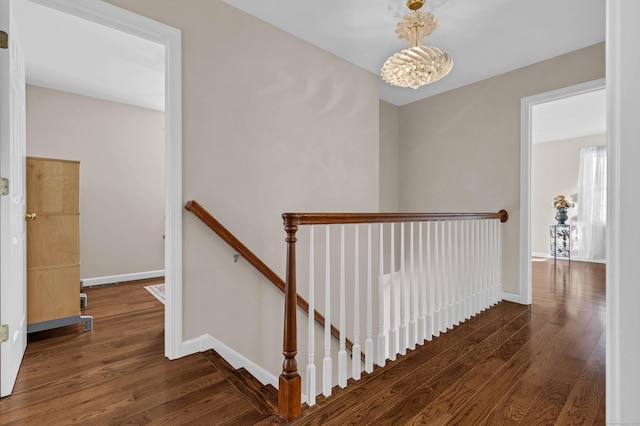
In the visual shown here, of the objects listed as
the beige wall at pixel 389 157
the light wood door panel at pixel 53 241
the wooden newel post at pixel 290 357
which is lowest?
the wooden newel post at pixel 290 357

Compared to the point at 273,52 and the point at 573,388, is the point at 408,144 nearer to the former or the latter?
the point at 273,52

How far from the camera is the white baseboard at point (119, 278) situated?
3.80m

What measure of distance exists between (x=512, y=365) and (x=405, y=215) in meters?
1.10

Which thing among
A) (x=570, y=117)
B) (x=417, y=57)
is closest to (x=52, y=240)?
(x=417, y=57)

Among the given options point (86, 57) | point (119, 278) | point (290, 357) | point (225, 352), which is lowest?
point (225, 352)

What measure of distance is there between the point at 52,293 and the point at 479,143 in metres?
4.17

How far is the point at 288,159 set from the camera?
2.71 metres

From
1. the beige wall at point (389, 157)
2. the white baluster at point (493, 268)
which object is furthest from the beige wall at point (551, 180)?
the white baluster at point (493, 268)

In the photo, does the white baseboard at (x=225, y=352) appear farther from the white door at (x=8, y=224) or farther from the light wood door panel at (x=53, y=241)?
the light wood door panel at (x=53, y=241)

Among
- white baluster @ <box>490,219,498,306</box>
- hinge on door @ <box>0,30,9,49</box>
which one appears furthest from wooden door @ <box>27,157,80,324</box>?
white baluster @ <box>490,219,498,306</box>

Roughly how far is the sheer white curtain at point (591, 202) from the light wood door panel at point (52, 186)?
7.78 m

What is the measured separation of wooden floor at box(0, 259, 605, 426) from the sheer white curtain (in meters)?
4.46

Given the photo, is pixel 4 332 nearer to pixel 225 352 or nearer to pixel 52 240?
pixel 52 240

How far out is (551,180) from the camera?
657 centimetres
